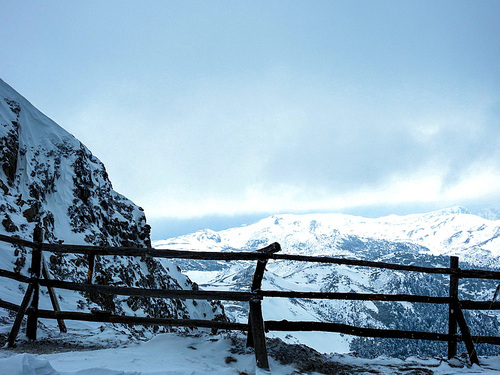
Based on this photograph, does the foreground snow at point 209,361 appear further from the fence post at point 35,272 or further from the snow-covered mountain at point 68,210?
the snow-covered mountain at point 68,210

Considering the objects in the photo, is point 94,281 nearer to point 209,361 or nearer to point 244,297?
point 209,361

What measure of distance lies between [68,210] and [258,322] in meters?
32.2

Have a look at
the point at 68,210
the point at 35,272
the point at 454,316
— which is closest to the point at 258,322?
the point at 454,316

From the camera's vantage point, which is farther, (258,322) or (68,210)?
(68,210)

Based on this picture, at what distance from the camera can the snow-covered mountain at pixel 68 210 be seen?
2097cm

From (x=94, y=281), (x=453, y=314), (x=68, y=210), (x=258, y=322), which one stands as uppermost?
(x=68, y=210)

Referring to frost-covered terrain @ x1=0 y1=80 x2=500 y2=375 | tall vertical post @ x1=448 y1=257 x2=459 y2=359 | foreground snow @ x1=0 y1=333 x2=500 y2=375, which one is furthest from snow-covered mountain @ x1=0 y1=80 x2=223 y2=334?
tall vertical post @ x1=448 y1=257 x2=459 y2=359

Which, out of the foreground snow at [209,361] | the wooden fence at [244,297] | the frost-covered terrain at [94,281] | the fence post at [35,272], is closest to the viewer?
the foreground snow at [209,361]

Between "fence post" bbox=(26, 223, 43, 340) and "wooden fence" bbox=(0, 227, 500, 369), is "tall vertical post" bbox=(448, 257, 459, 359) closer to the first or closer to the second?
"wooden fence" bbox=(0, 227, 500, 369)

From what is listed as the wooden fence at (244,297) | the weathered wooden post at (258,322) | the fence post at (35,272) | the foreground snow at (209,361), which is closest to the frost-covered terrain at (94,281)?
the foreground snow at (209,361)

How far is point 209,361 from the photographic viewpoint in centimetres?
533

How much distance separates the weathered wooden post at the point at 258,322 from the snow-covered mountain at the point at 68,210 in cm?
1194

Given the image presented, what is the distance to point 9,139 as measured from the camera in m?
28.0

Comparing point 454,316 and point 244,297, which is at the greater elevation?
point 244,297
